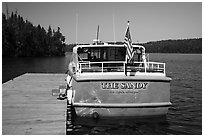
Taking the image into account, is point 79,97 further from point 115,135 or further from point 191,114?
point 191,114

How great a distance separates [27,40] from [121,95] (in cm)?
9483

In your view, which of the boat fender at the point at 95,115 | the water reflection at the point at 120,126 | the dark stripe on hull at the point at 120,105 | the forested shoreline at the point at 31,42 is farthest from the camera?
the forested shoreline at the point at 31,42

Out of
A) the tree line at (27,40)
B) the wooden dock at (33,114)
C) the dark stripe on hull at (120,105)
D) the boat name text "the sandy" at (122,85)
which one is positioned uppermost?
the tree line at (27,40)

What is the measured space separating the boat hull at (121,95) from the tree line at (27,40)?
232 feet

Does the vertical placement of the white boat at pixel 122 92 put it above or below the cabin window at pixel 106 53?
below

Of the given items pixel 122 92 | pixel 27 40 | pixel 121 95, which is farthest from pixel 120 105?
pixel 27 40

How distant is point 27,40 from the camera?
99250 millimetres

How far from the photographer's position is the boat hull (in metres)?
9.19

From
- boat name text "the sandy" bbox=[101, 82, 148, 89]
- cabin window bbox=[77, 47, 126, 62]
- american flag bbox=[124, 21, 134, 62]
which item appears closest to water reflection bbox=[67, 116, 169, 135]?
boat name text "the sandy" bbox=[101, 82, 148, 89]

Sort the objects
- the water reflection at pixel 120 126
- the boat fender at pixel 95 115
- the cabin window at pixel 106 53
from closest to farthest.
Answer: the water reflection at pixel 120 126 → the boat fender at pixel 95 115 → the cabin window at pixel 106 53

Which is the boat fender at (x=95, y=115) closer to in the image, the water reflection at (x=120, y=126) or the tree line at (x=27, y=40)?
the water reflection at (x=120, y=126)

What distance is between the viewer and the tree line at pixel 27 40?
84.3 meters

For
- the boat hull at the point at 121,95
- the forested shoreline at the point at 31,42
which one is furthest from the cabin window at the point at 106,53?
the forested shoreline at the point at 31,42

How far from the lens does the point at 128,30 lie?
9.68 m
